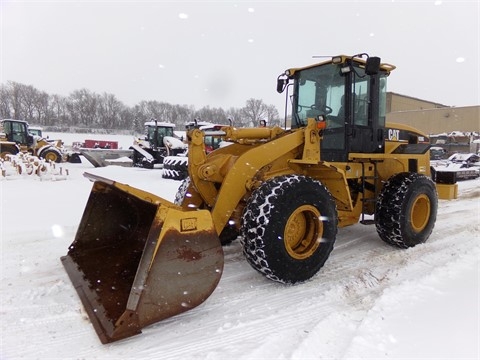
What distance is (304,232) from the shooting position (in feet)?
13.0

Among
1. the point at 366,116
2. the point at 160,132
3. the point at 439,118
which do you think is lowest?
the point at 366,116

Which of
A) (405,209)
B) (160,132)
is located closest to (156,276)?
(405,209)

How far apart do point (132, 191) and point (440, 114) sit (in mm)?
47659

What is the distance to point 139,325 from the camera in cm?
266

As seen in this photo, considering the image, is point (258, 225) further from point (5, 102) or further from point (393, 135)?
point (5, 102)

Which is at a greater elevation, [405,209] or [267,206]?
[267,206]

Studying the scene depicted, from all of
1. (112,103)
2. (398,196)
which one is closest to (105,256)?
(398,196)

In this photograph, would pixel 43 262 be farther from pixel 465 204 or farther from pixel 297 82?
pixel 465 204

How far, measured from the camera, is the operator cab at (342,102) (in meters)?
4.66

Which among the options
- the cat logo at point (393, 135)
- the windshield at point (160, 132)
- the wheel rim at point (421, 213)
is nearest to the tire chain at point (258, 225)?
the wheel rim at point (421, 213)

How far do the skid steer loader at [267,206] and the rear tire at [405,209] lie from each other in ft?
0.05

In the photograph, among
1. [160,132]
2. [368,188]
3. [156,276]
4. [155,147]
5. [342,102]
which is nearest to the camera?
[156,276]

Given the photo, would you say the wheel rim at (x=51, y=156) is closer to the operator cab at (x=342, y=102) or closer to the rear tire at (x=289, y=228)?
the operator cab at (x=342, y=102)

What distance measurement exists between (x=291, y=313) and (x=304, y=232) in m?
1.03
